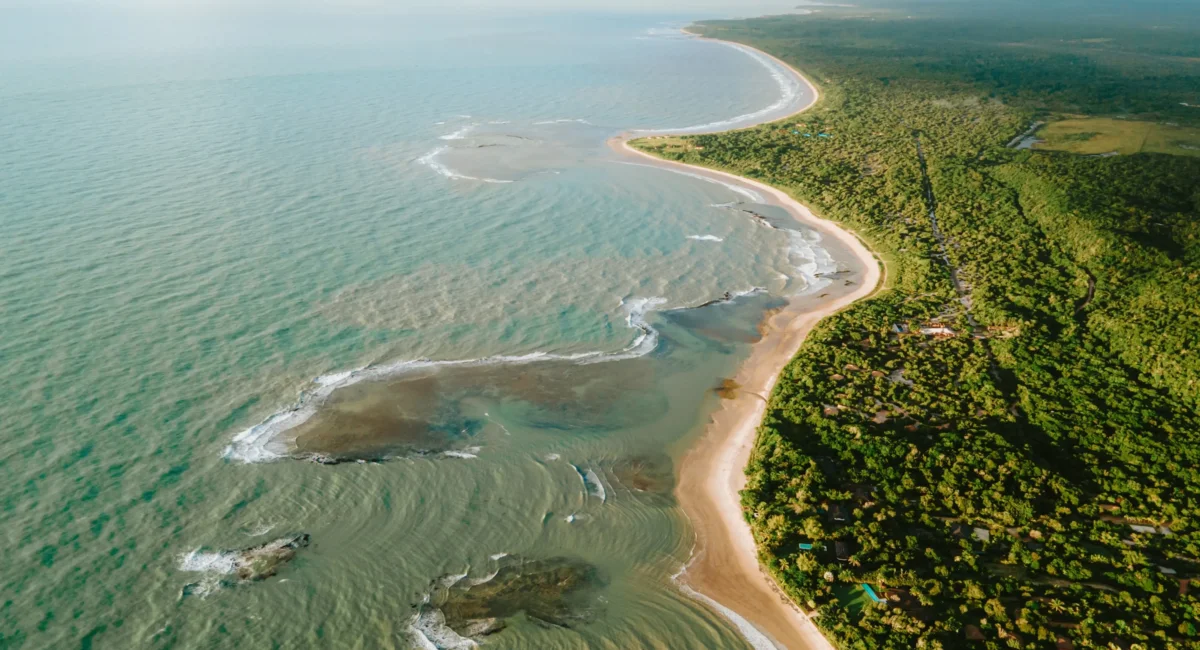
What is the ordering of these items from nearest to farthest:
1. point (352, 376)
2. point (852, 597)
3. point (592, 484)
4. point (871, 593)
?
point (871, 593) → point (852, 597) → point (592, 484) → point (352, 376)

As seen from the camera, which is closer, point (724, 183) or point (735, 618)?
point (735, 618)

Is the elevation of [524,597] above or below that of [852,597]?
above

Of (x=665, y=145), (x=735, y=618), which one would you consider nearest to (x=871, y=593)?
(x=735, y=618)

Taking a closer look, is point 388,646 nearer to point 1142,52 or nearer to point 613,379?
point 613,379

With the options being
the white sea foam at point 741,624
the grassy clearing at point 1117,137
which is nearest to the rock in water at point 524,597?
the white sea foam at point 741,624

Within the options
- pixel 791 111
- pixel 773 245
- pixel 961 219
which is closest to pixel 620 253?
pixel 773 245

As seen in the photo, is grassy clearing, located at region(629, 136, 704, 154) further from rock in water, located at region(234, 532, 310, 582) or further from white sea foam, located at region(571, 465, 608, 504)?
rock in water, located at region(234, 532, 310, 582)

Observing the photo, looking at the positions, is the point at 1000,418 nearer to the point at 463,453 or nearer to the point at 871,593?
the point at 871,593

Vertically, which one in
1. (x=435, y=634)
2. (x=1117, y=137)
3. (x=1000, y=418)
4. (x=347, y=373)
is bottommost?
(x=435, y=634)
